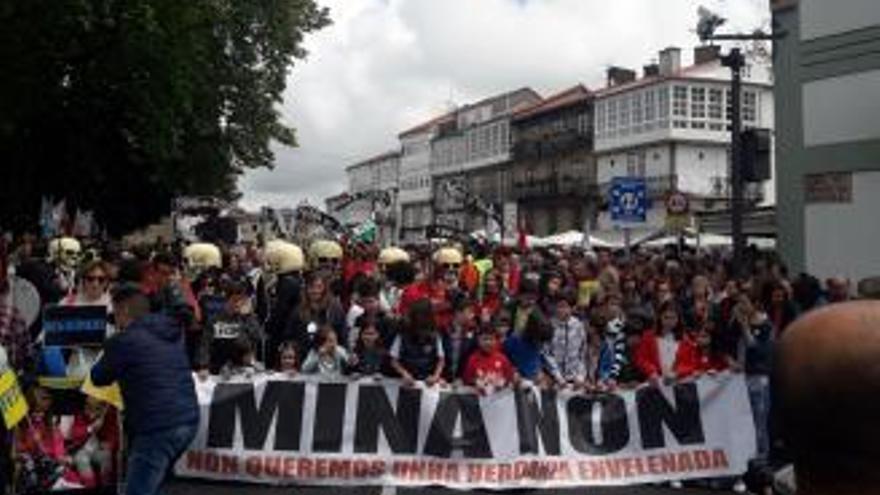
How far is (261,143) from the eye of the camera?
45906 mm

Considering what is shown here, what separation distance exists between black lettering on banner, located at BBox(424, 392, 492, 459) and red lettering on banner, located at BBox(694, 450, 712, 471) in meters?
1.84

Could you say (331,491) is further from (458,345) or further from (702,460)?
(702,460)

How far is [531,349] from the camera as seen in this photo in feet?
40.4

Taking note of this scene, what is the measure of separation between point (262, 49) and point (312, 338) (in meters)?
33.2

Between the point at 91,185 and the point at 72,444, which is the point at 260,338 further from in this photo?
the point at 91,185

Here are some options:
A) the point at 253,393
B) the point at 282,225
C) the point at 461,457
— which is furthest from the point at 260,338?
the point at 282,225

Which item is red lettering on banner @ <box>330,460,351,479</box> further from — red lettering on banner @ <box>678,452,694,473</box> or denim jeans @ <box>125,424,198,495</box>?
denim jeans @ <box>125,424,198,495</box>

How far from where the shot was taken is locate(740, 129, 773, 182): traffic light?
16844 mm

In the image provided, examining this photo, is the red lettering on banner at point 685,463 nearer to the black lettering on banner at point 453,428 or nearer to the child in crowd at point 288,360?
the black lettering on banner at point 453,428

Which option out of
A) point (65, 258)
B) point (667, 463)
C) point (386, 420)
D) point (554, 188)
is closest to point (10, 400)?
point (386, 420)

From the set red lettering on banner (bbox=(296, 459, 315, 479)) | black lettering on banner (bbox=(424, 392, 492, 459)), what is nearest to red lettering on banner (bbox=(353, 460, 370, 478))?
red lettering on banner (bbox=(296, 459, 315, 479))

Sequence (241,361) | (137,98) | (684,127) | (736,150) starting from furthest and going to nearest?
(684,127)
(137,98)
(736,150)
(241,361)

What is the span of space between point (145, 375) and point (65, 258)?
13.5m

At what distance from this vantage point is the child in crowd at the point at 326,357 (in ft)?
40.4
